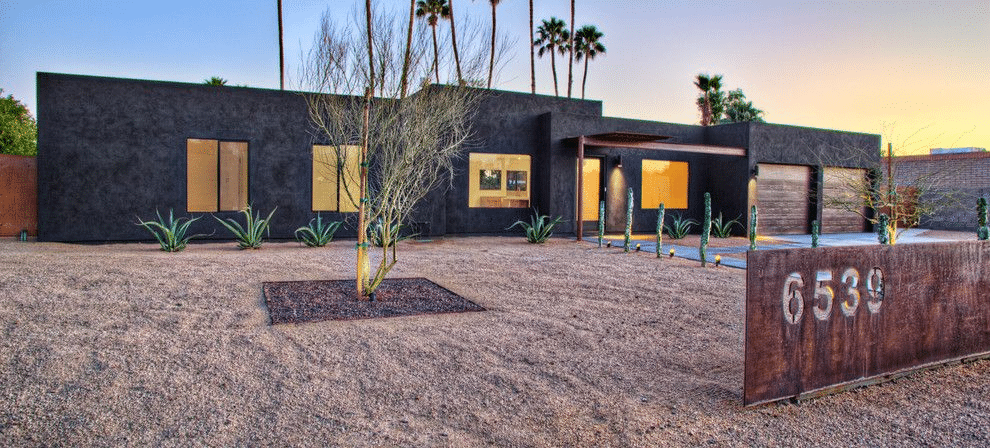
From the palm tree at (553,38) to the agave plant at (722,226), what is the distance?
1950 centimetres

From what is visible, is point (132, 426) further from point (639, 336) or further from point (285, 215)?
point (285, 215)

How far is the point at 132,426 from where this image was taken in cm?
300

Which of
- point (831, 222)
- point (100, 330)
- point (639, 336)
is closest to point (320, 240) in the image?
point (100, 330)

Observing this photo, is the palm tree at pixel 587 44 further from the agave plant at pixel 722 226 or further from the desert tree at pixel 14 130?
the desert tree at pixel 14 130

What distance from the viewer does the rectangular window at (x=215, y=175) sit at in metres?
12.6

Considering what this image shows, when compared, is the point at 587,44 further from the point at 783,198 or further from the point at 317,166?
the point at 317,166

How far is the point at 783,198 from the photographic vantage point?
17.9 meters

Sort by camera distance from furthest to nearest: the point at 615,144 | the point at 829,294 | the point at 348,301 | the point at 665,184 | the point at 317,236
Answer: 1. the point at 665,184
2. the point at 615,144
3. the point at 317,236
4. the point at 348,301
5. the point at 829,294

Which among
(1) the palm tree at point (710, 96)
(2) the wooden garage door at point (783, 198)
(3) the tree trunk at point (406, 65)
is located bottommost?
(2) the wooden garage door at point (783, 198)

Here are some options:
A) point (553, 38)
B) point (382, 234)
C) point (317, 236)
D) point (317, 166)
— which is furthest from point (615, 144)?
point (553, 38)

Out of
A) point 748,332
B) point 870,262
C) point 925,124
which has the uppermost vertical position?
point 925,124

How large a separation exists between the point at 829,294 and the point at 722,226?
14040 millimetres

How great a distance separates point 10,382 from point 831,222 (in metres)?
20.1

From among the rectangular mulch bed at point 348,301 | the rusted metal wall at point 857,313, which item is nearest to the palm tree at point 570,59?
the rectangular mulch bed at point 348,301
